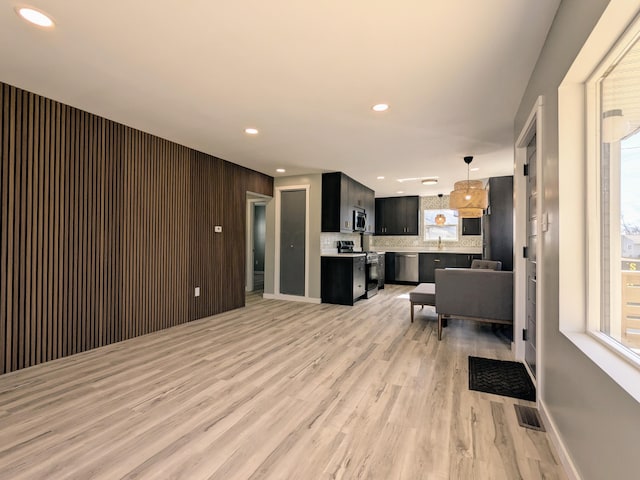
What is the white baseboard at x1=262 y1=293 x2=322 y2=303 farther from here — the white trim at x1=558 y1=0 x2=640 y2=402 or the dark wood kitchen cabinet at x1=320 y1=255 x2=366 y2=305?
the white trim at x1=558 y1=0 x2=640 y2=402

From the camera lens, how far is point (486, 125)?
11.1 feet

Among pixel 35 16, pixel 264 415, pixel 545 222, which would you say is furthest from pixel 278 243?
pixel 545 222

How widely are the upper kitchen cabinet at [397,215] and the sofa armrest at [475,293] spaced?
501 centimetres

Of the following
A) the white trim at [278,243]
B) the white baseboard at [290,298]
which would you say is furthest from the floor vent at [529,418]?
the white trim at [278,243]

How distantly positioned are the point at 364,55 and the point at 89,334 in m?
3.59

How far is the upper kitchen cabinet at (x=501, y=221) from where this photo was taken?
507 cm

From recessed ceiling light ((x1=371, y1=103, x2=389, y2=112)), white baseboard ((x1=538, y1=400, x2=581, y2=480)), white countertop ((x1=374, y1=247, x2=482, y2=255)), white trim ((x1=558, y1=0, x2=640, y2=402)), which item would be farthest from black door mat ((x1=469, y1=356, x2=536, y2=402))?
white countertop ((x1=374, y1=247, x2=482, y2=255))

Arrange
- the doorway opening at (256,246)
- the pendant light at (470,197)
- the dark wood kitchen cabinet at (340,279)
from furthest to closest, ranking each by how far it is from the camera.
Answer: the doorway opening at (256,246)
the dark wood kitchen cabinet at (340,279)
the pendant light at (470,197)

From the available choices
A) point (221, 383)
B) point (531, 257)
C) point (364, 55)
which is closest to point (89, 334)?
point (221, 383)

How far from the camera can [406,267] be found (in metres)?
8.25

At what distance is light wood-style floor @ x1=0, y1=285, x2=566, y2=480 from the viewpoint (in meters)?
1.57

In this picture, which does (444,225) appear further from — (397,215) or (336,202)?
(336,202)

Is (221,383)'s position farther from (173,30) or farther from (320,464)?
(173,30)

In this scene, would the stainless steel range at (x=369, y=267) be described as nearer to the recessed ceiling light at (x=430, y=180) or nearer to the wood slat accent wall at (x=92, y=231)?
the recessed ceiling light at (x=430, y=180)
